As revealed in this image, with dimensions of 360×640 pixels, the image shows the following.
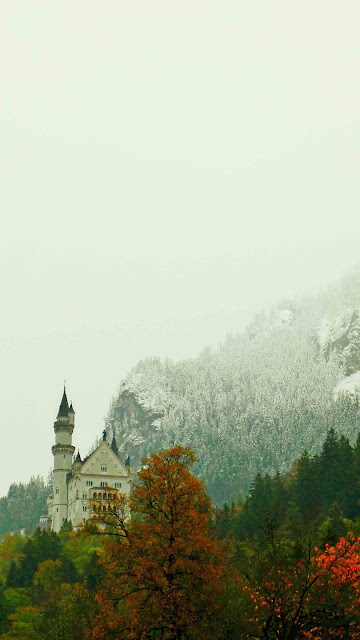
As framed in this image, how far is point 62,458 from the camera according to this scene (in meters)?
156

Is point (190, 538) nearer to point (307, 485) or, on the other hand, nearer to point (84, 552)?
point (307, 485)

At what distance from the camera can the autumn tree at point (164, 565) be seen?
114 ft

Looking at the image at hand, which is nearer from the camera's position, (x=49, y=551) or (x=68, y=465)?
(x=49, y=551)

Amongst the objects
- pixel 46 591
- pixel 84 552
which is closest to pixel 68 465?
pixel 84 552

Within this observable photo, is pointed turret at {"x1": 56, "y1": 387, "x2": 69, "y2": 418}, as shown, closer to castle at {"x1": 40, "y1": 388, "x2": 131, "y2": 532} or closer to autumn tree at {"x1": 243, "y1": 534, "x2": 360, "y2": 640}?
castle at {"x1": 40, "y1": 388, "x2": 131, "y2": 532}

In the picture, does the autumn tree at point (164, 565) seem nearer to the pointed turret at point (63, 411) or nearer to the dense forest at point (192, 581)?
the dense forest at point (192, 581)

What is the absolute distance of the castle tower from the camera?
152 meters

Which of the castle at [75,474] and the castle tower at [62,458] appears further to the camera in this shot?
the castle tower at [62,458]

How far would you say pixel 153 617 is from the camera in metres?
34.7

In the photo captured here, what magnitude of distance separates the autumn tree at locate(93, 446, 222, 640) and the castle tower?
117427mm

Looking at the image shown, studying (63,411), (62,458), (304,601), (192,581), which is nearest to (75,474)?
(62,458)

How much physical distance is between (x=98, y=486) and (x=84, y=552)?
42940mm

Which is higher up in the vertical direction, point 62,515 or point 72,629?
point 62,515

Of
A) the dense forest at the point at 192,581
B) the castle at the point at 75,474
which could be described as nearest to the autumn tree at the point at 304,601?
the dense forest at the point at 192,581
